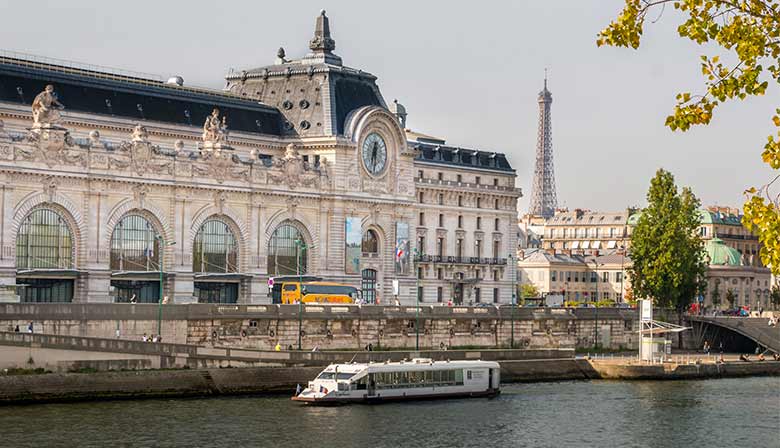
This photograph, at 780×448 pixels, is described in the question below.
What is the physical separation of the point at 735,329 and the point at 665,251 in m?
9.09

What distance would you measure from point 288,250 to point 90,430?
190ft

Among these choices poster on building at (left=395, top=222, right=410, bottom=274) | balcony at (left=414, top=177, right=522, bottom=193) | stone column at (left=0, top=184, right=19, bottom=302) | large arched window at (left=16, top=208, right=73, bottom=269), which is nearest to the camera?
stone column at (left=0, top=184, right=19, bottom=302)

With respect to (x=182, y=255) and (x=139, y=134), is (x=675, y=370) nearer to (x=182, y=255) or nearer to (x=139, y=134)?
(x=182, y=255)

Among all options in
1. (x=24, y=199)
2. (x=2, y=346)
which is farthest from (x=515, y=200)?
(x=2, y=346)

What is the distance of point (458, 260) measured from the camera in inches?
5866

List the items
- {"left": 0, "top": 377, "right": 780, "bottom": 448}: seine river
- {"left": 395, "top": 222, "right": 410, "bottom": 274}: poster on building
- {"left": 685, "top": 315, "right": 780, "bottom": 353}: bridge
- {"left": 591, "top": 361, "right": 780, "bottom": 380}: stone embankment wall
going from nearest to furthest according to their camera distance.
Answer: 1. {"left": 0, "top": 377, "right": 780, "bottom": 448}: seine river
2. {"left": 591, "top": 361, "right": 780, "bottom": 380}: stone embankment wall
3. {"left": 685, "top": 315, "right": 780, "bottom": 353}: bridge
4. {"left": 395, "top": 222, "right": 410, "bottom": 274}: poster on building

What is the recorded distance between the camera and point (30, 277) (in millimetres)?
103188

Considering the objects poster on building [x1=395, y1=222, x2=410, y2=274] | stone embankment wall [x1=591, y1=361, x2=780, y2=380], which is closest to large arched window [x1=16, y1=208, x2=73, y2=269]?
poster on building [x1=395, y1=222, x2=410, y2=274]

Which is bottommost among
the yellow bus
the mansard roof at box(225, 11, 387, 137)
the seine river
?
the seine river

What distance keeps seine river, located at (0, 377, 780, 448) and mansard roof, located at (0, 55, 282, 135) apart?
1653 inches

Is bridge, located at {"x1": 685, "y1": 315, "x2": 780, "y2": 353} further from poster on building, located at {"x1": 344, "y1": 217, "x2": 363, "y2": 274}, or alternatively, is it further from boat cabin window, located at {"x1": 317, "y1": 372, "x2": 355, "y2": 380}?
boat cabin window, located at {"x1": 317, "y1": 372, "x2": 355, "y2": 380}

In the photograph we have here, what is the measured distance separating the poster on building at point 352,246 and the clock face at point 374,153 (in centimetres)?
538

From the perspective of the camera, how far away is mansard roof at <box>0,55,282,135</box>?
11112 centimetres

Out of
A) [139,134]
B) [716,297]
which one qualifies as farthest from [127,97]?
[716,297]
